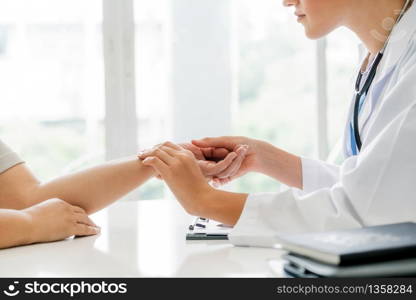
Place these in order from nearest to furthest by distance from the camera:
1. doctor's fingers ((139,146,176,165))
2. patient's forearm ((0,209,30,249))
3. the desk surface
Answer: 1. the desk surface
2. patient's forearm ((0,209,30,249))
3. doctor's fingers ((139,146,176,165))

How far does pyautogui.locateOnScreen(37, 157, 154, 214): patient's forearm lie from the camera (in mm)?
1494

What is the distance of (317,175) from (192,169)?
526 mm

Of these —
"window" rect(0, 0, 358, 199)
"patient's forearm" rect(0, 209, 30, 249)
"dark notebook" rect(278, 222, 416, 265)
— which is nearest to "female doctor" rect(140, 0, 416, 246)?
"dark notebook" rect(278, 222, 416, 265)

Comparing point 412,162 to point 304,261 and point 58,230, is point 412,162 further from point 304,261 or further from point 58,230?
point 58,230

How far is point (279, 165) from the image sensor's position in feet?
5.64

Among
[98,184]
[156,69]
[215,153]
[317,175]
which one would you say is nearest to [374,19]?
[317,175]

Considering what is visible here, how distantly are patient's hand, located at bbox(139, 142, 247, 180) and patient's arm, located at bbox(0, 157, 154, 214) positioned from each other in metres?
0.06

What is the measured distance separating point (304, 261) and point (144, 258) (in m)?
0.35

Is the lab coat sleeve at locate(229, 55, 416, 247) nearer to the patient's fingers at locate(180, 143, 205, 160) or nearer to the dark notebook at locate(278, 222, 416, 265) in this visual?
the dark notebook at locate(278, 222, 416, 265)

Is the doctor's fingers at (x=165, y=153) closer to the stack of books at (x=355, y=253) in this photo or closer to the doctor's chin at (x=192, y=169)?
the doctor's chin at (x=192, y=169)

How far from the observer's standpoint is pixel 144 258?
Answer: 1.06 metres

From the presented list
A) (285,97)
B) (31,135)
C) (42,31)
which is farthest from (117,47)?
(285,97)

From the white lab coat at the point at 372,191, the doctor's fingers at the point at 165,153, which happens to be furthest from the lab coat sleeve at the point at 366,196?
the doctor's fingers at the point at 165,153

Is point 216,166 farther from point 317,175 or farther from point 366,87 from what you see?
point 366,87
